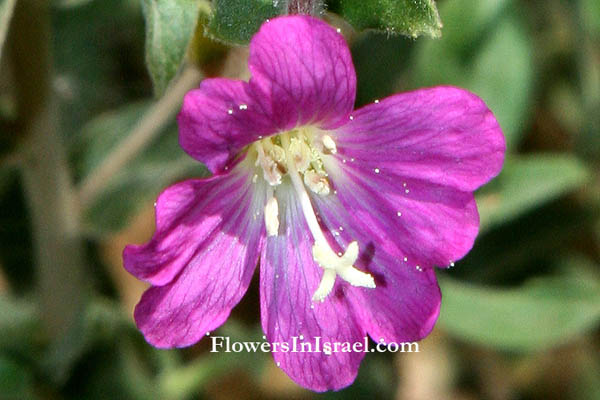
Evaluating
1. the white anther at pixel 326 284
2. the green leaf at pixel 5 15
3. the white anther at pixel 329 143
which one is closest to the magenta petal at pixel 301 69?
the white anther at pixel 329 143

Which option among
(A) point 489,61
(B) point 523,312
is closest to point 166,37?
(A) point 489,61

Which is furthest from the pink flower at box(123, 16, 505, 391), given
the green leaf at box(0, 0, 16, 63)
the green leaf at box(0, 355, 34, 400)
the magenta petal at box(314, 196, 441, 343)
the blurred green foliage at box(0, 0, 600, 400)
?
the green leaf at box(0, 355, 34, 400)

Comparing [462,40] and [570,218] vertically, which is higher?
[462,40]

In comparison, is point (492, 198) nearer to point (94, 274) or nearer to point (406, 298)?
point (406, 298)

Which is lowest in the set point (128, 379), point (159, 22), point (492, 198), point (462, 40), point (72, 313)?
point (128, 379)

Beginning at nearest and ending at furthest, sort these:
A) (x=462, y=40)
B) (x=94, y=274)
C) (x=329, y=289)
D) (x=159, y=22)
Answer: (x=159, y=22) < (x=329, y=289) < (x=462, y=40) < (x=94, y=274)

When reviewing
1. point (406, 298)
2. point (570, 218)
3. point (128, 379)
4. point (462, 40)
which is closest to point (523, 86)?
point (462, 40)

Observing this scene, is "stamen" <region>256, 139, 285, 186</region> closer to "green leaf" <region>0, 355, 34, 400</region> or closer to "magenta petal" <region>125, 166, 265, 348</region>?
"magenta petal" <region>125, 166, 265, 348</region>
